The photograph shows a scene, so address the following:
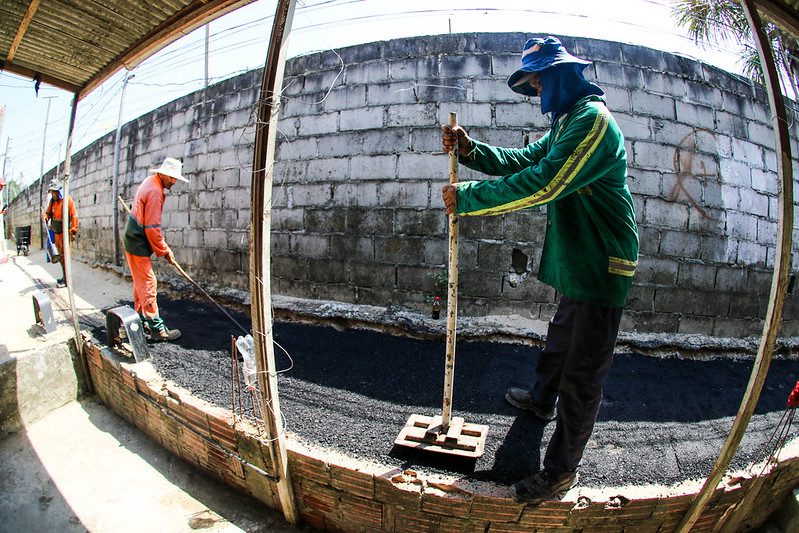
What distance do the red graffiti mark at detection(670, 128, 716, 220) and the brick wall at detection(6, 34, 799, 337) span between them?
1 centimetres

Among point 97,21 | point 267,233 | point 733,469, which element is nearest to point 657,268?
point 733,469

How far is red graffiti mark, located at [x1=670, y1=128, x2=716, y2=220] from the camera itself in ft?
12.3

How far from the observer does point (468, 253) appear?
3.77 metres

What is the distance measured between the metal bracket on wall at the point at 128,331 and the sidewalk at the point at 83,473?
0.51 metres

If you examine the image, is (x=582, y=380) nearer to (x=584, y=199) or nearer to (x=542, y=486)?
(x=542, y=486)

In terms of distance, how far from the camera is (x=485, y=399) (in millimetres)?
2621

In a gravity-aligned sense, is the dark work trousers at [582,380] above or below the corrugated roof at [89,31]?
below

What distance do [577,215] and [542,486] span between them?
A: 1295 mm

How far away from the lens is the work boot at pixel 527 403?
239 cm

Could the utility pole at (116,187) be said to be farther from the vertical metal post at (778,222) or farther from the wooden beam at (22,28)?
the vertical metal post at (778,222)

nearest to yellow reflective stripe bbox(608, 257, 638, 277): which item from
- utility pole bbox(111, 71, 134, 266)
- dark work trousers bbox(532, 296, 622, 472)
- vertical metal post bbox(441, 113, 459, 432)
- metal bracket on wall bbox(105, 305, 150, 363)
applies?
dark work trousers bbox(532, 296, 622, 472)

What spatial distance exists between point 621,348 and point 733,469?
1.67 m

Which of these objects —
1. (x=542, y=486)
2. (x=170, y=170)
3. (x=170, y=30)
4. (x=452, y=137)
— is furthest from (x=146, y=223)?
(x=542, y=486)

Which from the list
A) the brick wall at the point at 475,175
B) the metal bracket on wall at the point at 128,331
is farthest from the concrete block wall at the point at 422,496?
the brick wall at the point at 475,175
